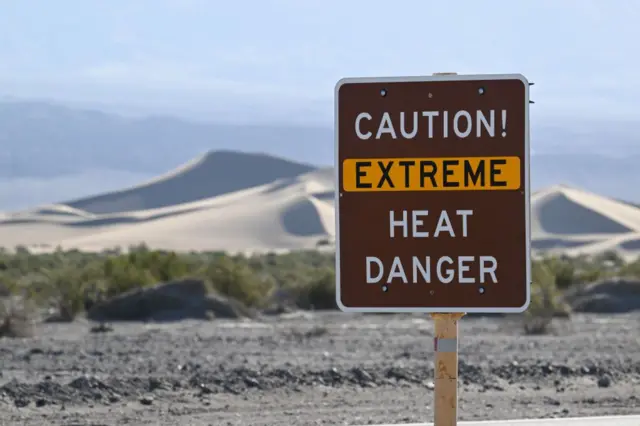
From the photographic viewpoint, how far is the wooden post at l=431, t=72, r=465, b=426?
6168mm

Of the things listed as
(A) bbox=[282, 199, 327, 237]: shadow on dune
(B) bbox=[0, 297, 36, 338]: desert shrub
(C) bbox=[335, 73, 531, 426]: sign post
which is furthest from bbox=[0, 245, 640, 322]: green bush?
(A) bbox=[282, 199, 327, 237]: shadow on dune

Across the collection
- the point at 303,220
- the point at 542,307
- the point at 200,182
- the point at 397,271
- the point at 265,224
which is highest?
the point at 200,182

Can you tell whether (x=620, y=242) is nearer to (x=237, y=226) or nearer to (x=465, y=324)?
(x=237, y=226)

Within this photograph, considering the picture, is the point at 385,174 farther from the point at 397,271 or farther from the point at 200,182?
the point at 200,182

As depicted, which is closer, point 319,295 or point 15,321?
point 15,321

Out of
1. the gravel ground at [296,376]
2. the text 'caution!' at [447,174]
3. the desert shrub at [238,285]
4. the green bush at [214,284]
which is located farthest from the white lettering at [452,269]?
the desert shrub at [238,285]

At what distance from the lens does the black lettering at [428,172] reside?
240 inches

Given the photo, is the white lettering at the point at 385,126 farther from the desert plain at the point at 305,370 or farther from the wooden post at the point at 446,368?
the desert plain at the point at 305,370

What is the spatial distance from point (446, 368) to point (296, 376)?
35.9 feet

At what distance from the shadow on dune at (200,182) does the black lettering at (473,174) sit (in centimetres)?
14059

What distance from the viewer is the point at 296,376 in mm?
17031

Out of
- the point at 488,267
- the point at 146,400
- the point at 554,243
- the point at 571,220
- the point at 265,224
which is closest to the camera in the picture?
the point at 488,267

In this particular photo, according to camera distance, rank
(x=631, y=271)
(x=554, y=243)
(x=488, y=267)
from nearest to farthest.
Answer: (x=488, y=267) < (x=631, y=271) < (x=554, y=243)

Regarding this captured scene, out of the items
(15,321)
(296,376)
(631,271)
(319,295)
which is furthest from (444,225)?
(631,271)
